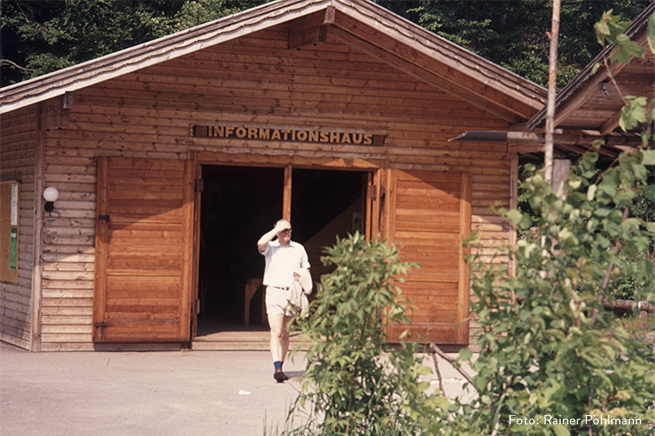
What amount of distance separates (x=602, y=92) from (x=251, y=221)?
11220 millimetres

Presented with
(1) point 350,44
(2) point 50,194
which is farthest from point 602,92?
(2) point 50,194

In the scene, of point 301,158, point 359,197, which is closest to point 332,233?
point 359,197

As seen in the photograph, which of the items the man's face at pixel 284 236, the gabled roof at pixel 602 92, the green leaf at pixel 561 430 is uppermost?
the gabled roof at pixel 602 92

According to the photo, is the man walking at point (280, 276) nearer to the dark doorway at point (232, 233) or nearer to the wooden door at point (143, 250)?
the wooden door at point (143, 250)

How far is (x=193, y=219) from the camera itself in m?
12.0

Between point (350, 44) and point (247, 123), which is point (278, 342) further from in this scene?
point (350, 44)

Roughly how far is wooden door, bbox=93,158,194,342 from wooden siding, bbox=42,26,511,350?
0.58 ft

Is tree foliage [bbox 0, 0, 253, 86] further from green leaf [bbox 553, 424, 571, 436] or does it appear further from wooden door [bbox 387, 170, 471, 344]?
green leaf [bbox 553, 424, 571, 436]

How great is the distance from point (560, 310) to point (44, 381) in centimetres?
668

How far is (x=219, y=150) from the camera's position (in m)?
12.0

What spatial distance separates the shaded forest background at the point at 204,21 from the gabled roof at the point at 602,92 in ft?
56.7

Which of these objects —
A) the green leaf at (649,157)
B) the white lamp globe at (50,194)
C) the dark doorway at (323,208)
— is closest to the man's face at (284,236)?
the white lamp globe at (50,194)

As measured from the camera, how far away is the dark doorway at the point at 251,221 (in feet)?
54.5

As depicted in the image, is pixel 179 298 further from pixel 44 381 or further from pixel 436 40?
pixel 436 40
